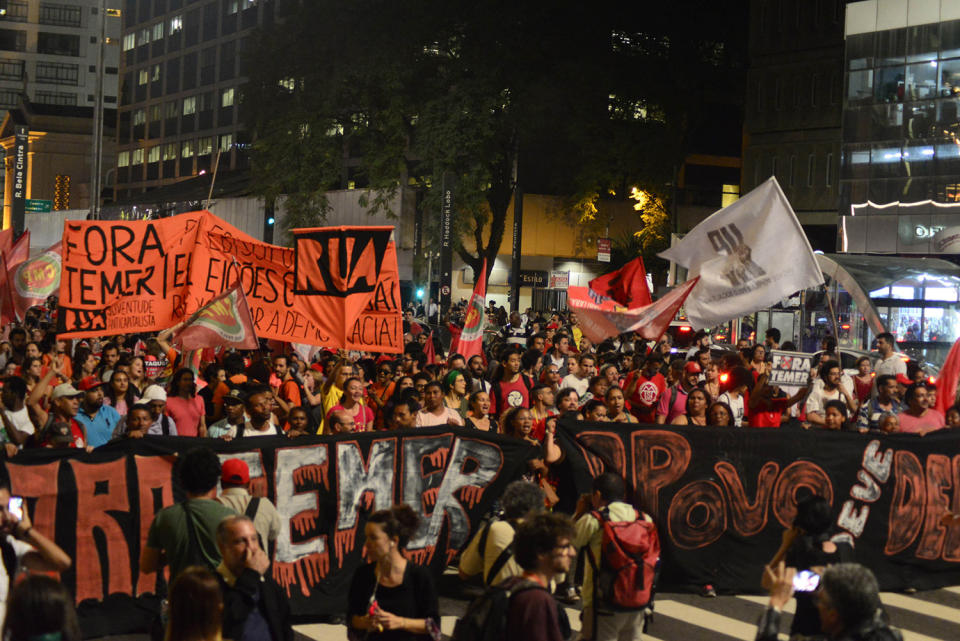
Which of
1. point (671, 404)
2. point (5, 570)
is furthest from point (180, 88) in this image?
point (5, 570)

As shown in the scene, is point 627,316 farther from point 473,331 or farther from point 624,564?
point 624,564

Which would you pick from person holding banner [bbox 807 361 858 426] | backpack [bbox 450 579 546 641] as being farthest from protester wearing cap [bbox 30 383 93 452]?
person holding banner [bbox 807 361 858 426]

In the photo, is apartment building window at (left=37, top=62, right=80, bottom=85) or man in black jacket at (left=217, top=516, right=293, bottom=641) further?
apartment building window at (left=37, top=62, right=80, bottom=85)

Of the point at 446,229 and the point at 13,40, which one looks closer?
the point at 446,229

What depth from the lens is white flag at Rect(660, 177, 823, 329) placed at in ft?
41.3

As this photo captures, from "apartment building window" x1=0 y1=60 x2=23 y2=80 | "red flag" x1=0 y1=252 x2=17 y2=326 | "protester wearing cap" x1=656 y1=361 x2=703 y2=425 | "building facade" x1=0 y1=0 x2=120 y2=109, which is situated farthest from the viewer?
"building facade" x1=0 y1=0 x2=120 y2=109

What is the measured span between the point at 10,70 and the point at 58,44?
510 centimetres

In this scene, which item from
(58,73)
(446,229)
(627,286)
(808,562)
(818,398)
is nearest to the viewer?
(808,562)

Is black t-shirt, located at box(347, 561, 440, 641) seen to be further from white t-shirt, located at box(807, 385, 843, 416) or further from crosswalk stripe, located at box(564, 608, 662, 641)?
white t-shirt, located at box(807, 385, 843, 416)

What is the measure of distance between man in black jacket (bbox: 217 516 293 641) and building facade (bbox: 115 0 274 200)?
71.2 metres

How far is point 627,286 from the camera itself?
59.4ft

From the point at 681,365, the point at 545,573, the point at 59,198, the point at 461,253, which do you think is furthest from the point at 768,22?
the point at 59,198

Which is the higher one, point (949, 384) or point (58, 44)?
point (58, 44)

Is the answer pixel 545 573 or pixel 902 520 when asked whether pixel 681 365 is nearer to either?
pixel 902 520
